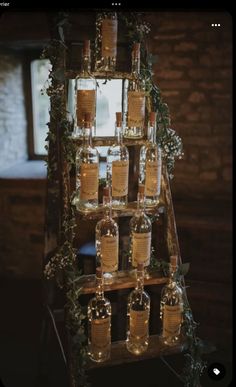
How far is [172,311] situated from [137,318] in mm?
127

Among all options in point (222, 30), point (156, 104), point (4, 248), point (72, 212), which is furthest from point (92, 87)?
point (4, 248)

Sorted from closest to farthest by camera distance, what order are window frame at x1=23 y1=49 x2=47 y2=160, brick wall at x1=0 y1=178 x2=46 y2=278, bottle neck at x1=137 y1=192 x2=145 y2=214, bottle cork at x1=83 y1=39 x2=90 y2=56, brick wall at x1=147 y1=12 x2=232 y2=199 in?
bottle cork at x1=83 y1=39 x2=90 y2=56
bottle neck at x1=137 y1=192 x2=145 y2=214
brick wall at x1=147 y1=12 x2=232 y2=199
brick wall at x1=0 y1=178 x2=46 y2=278
window frame at x1=23 y1=49 x2=47 y2=160

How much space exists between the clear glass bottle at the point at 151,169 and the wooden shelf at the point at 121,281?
257 millimetres

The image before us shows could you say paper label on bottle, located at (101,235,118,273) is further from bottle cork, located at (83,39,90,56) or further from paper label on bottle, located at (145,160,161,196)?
bottle cork, located at (83,39,90,56)

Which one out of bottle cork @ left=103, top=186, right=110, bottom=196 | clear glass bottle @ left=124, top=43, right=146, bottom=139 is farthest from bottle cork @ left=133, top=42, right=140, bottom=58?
bottle cork @ left=103, top=186, right=110, bottom=196

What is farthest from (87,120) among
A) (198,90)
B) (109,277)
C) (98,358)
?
(198,90)

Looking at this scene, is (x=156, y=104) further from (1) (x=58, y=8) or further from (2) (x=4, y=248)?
(2) (x=4, y=248)

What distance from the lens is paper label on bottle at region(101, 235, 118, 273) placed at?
53.8 inches

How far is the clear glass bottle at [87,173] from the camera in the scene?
52.2 inches

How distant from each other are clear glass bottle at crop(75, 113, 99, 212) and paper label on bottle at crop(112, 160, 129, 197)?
62 mm

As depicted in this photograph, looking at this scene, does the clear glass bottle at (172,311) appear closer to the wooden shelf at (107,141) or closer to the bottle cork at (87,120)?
the wooden shelf at (107,141)

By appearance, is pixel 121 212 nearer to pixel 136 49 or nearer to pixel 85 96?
pixel 85 96

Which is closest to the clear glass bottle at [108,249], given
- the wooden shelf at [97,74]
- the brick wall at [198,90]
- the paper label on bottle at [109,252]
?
the paper label on bottle at [109,252]

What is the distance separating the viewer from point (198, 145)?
250 centimetres
